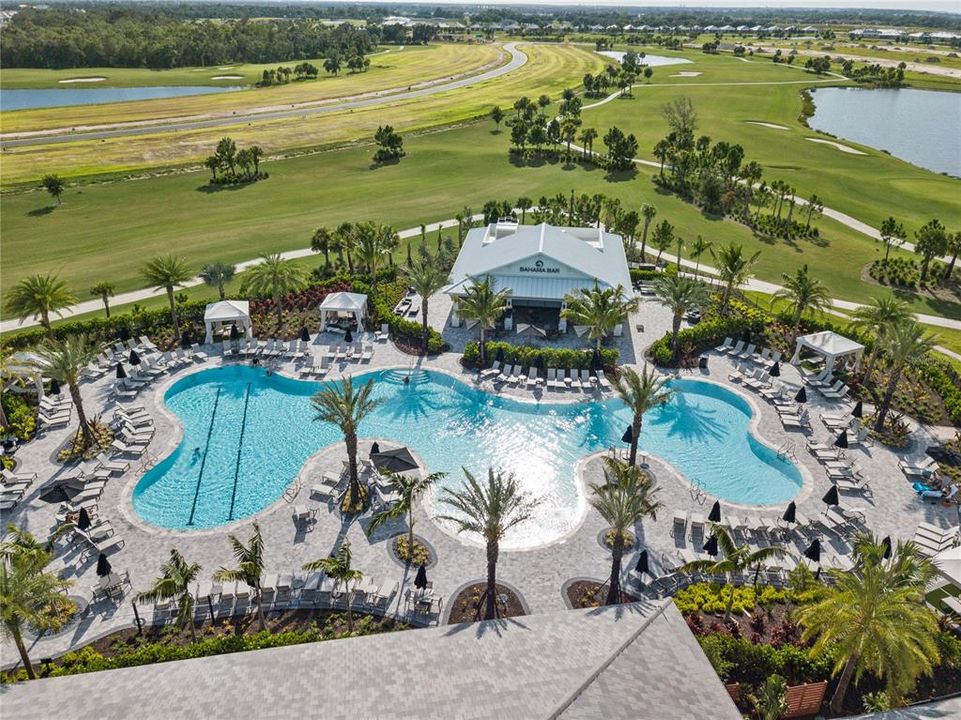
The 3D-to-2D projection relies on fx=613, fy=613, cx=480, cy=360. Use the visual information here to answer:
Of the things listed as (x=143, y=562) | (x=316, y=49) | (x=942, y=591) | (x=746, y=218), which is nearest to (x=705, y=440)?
(x=942, y=591)

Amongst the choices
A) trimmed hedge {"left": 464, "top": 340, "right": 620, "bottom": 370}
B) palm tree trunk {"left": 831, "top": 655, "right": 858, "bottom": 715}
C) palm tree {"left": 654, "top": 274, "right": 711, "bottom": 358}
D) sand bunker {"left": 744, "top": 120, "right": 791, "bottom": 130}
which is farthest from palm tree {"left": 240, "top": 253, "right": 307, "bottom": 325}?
sand bunker {"left": 744, "top": 120, "right": 791, "bottom": 130}

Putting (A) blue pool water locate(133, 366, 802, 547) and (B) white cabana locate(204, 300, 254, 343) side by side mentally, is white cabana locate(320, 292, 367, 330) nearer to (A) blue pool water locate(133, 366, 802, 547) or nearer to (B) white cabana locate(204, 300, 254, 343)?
(B) white cabana locate(204, 300, 254, 343)

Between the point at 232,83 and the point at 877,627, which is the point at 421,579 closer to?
the point at 877,627

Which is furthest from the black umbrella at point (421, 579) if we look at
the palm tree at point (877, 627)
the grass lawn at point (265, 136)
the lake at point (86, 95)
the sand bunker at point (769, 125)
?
the lake at point (86, 95)

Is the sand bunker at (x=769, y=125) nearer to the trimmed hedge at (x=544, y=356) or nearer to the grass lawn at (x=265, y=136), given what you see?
the grass lawn at (x=265, y=136)

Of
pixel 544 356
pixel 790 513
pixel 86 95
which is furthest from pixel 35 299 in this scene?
pixel 86 95

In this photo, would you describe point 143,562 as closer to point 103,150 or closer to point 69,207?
point 69,207

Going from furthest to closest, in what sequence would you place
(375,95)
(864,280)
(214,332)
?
(375,95)
(864,280)
(214,332)
